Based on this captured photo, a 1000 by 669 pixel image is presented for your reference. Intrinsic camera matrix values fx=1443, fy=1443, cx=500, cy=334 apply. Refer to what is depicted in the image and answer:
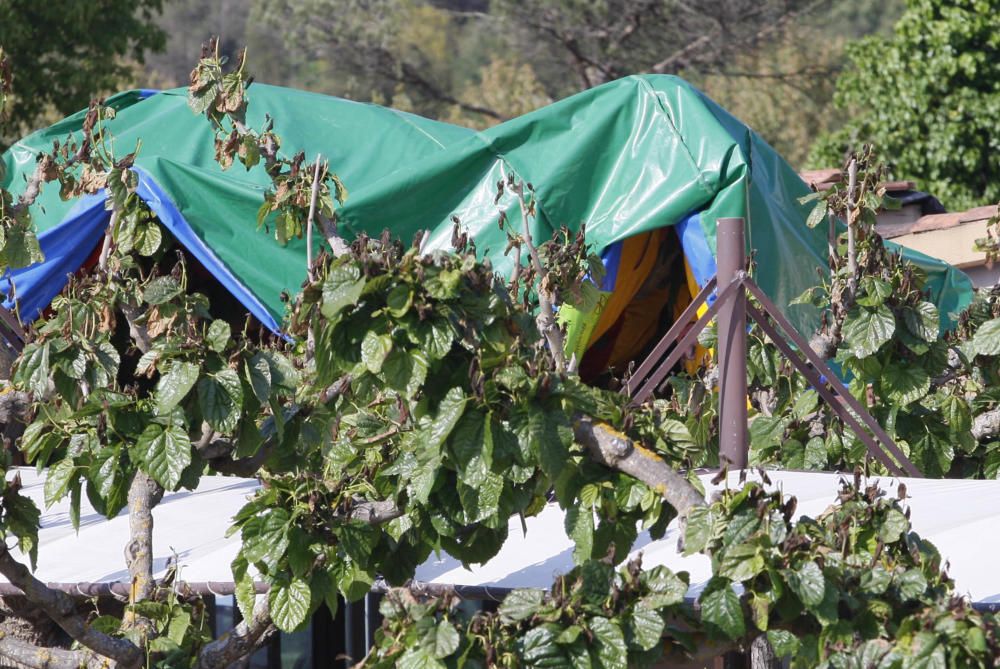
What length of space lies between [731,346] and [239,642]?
2.05 metres

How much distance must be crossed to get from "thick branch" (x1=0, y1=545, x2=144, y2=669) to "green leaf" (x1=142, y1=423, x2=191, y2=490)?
0.42 m

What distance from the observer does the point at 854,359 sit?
17.8 feet

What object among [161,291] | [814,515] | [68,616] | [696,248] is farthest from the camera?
[696,248]

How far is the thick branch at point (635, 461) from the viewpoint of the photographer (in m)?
3.07

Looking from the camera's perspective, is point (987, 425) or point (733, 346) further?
point (987, 425)

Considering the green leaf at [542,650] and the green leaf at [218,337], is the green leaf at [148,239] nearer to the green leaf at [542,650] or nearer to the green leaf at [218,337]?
the green leaf at [218,337]

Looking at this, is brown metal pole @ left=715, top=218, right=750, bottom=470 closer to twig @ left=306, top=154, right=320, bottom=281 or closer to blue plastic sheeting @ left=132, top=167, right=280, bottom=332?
twig @ left=306, top=154, right=320, bottom=281

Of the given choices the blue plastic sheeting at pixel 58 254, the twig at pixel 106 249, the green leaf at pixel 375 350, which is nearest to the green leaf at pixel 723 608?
the green leaf at pixel 375 350

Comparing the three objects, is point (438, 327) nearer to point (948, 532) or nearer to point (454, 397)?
point (454, 397)

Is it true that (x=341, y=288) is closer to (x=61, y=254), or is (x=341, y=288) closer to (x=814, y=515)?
(x=814, y=515)

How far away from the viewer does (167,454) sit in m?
3.25

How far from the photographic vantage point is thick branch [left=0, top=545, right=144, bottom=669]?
340 centimetres

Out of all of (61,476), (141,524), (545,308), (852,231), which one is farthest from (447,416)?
(852,231)

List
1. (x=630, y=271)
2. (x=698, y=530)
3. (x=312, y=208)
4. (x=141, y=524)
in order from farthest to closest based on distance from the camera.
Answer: (x=630, y=271), (x=312, y=208), (x=141, y=524), (x=698, y=530)
